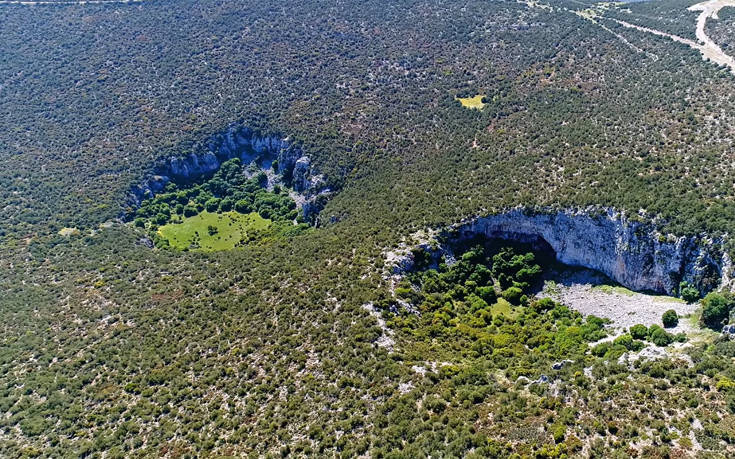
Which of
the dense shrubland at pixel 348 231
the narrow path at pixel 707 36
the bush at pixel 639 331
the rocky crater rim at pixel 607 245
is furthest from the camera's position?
the narrow path at pixel 707 36

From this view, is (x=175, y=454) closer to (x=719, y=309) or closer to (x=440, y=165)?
(x=719, y=309)

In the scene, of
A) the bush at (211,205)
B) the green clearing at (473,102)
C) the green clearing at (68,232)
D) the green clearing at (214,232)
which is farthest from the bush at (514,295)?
the green clearing at (68,232)

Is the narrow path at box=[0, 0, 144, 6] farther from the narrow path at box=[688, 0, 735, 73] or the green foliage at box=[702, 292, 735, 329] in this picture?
the green foliage at box=[702, 292, 735, 329]

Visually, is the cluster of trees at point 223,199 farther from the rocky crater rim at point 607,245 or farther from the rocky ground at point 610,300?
the rocky ground at point 610,300

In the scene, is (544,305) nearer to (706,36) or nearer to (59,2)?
(706,36)

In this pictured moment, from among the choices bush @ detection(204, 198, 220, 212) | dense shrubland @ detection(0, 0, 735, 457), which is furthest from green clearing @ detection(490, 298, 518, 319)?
bush @ detection(204, 198, 220, 212)
